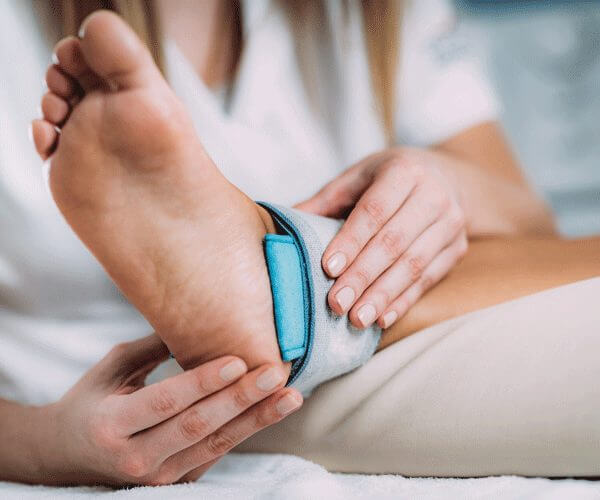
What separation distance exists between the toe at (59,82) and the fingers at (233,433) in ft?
0.72

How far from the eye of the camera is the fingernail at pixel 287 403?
39 centimetres

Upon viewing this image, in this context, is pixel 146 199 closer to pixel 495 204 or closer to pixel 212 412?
pixel 212 412

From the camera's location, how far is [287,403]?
0.39 m

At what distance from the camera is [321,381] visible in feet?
1.53

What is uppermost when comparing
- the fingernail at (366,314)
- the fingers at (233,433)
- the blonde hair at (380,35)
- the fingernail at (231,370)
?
the blonde hair at (380,35)

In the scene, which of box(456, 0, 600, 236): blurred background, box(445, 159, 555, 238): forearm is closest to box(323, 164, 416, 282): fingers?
box(445, 159, 555, 238): forearm

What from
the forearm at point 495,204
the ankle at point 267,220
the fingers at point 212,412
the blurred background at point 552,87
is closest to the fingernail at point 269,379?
the fingers at point 212,412

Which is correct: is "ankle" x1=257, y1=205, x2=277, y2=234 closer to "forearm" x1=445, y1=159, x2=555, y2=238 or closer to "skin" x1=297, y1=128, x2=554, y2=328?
"skin" x1=297, y1=128, x2=554, y2=328

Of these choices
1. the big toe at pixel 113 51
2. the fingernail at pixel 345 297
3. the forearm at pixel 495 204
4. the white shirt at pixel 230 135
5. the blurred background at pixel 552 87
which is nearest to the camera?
the big toe at pixel 113 51

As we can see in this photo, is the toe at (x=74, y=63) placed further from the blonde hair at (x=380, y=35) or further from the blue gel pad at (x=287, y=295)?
the blonde hair at (x=380, y=35)

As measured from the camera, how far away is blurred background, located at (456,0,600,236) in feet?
3.86

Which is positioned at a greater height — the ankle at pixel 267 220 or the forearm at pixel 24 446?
the ankle at pixel 267 220

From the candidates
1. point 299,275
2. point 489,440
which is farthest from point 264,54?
point 489,440

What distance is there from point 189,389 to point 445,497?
0.55 ft
